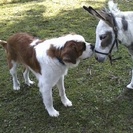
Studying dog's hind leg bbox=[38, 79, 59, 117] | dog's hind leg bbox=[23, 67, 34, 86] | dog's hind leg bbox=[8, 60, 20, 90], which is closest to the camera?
dog's hind leg bbox=[38, 79, 59, 117]

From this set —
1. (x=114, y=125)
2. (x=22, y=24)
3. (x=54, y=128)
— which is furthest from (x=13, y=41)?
(x=22, y=24)

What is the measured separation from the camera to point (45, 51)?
12.5 feet

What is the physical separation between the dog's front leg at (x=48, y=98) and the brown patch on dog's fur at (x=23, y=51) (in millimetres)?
215

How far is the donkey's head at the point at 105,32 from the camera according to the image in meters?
3.63

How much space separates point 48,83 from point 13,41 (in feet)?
2.80

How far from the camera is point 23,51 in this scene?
4098 millimetres

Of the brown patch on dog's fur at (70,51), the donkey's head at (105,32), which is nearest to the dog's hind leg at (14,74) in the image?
the brown patch on dog's fur at (70,51)

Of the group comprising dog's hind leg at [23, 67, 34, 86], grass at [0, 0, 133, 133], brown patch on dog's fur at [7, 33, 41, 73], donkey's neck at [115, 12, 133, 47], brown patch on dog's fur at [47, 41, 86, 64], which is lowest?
grass at [0, 0, 133, 133]

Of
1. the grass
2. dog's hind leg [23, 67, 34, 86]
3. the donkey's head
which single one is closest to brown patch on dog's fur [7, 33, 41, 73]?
dog's hind leg [23, 67, 34, 86]

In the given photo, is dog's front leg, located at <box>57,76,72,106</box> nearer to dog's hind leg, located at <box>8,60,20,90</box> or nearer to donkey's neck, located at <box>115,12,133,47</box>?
dog's hind leg, located at <box>8,60,20,90</box>

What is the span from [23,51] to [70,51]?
82 centimetres

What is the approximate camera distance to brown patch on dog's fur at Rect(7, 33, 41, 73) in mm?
3974

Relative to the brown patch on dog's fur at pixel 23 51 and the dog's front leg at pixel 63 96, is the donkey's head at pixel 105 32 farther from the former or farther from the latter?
the brown patch on dog's fur at pixel 23 51

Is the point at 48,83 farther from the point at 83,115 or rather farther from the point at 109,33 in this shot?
the point at 109,33
